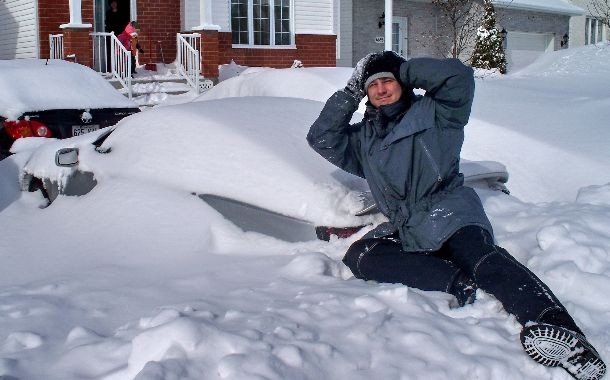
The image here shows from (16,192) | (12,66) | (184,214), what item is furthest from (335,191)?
(12,66)

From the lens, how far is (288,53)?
1722 centimetres

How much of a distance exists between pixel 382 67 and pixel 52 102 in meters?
4.99

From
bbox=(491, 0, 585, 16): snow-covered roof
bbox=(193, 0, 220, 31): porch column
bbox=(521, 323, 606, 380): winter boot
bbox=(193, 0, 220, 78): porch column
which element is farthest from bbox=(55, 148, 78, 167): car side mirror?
bbox=(491, 0, 585, 16): snow-covered roof

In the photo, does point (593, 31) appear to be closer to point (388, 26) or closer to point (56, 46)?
point (388, 26)

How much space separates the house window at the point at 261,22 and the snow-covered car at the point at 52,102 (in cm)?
866

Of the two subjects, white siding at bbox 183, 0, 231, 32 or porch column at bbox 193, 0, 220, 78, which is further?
white siding at bbox 183, 0, 231, 32

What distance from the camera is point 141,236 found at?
142 inches

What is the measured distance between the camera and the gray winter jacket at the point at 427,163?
320cm

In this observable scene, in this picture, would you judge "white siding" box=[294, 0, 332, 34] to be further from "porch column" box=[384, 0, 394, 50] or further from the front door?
"porch column" box=[384, 0, 394, 50]

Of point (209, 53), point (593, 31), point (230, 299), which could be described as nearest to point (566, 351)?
point (230, 299)

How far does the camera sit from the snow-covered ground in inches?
89.3

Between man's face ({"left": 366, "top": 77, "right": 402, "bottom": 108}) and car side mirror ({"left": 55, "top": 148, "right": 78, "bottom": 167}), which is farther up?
man's face ({"left": 366, "top": 77, "right": 402, "bottom": 108})

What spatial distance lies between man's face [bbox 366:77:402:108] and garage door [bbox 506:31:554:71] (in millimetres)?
21437

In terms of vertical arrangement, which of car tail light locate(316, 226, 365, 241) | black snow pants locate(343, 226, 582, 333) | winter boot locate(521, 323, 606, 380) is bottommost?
winter boot locate(521, 323, 606, 380)
